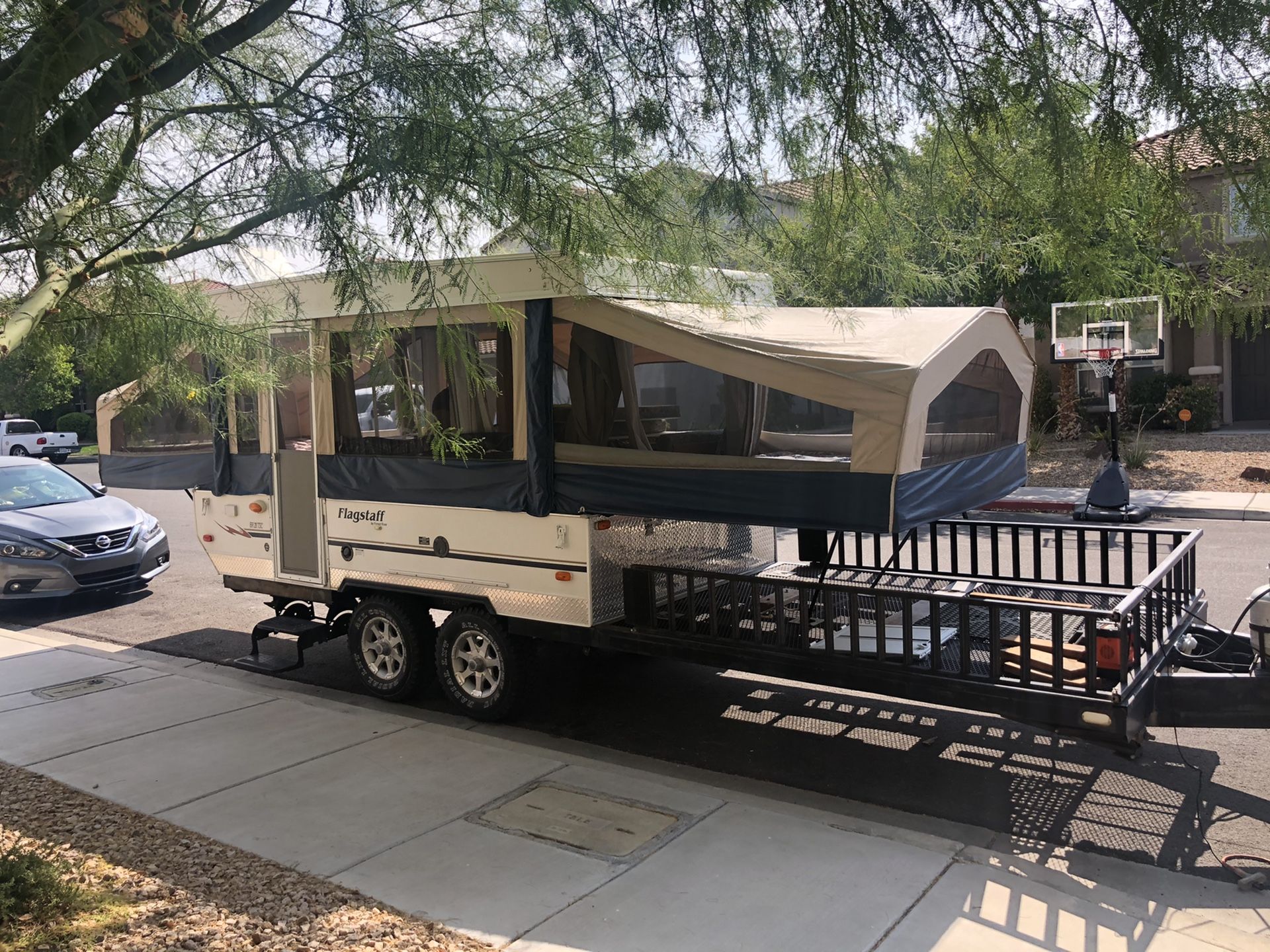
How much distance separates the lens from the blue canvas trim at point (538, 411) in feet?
21.1

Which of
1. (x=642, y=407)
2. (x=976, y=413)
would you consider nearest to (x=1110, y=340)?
(x=976, y=413)

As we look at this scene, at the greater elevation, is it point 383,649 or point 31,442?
point 31,442

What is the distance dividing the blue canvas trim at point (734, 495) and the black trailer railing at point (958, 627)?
0.43m

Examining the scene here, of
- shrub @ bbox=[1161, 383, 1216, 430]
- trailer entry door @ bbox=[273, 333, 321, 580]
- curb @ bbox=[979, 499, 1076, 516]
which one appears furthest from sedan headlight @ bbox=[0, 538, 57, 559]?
shrub @ bbox=[1161, 383, 1216, 430]

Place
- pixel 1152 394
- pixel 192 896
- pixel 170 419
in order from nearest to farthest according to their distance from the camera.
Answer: pixel 192 896
pixel 170 419
pixel 1152 394

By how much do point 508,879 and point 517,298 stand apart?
3.37 metres

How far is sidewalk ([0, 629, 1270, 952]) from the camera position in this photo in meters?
4.20

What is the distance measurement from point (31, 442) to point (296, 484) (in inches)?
1335

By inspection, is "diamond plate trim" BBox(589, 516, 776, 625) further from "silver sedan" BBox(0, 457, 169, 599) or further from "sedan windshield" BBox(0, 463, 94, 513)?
"sedan windshield" BBox(0, 463, 94, 513)

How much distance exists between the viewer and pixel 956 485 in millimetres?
5883

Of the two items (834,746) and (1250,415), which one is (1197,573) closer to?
(834,746)

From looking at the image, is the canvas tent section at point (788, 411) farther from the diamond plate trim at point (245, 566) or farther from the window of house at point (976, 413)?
the diamond plate trim at point (245, 566)

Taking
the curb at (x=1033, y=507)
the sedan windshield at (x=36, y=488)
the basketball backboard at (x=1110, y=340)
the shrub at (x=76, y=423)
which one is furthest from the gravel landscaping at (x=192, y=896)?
the shrub at (x=76, y=423)

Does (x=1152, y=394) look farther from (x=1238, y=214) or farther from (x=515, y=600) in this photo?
(x=1238, y=214)
